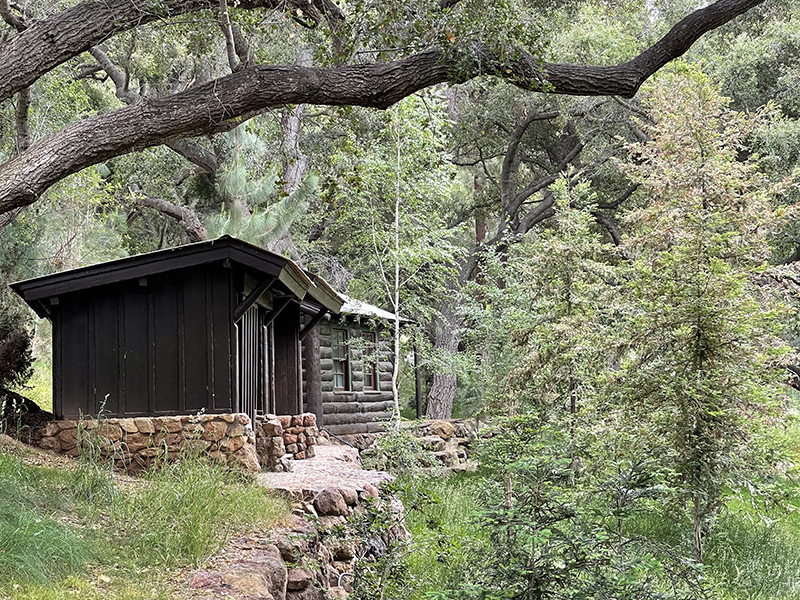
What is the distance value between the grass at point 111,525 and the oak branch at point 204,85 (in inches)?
93.9

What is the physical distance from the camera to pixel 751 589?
9.27m

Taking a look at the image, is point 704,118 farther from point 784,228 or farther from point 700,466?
point 700,466

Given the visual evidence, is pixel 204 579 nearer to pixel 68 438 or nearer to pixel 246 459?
pixel 246 459

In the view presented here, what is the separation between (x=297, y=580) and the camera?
6.32 metres

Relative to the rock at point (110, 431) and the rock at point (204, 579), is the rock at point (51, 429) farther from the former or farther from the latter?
the rock at point (204, 579)

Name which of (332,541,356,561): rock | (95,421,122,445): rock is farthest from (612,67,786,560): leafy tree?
(95,421,122,445): rock

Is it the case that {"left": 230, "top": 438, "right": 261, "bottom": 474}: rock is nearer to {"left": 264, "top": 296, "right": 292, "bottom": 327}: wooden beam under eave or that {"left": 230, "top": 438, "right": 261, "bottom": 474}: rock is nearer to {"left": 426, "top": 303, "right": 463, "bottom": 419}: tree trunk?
{"left": 264, "top": 296, "right": 292, "bottom": 327}: wooden beam under eave

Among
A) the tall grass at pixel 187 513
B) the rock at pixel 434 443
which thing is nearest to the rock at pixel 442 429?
the rock at pixel 434 443

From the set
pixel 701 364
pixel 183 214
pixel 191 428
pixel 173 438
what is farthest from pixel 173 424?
pixel 183 214

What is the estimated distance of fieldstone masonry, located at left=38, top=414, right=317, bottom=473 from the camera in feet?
29.5

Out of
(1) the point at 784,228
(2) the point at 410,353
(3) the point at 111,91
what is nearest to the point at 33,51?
(1) the point at 784,228

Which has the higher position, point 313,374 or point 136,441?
point 313,374

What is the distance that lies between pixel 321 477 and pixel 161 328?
2.81 m

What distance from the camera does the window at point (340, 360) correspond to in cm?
1819
